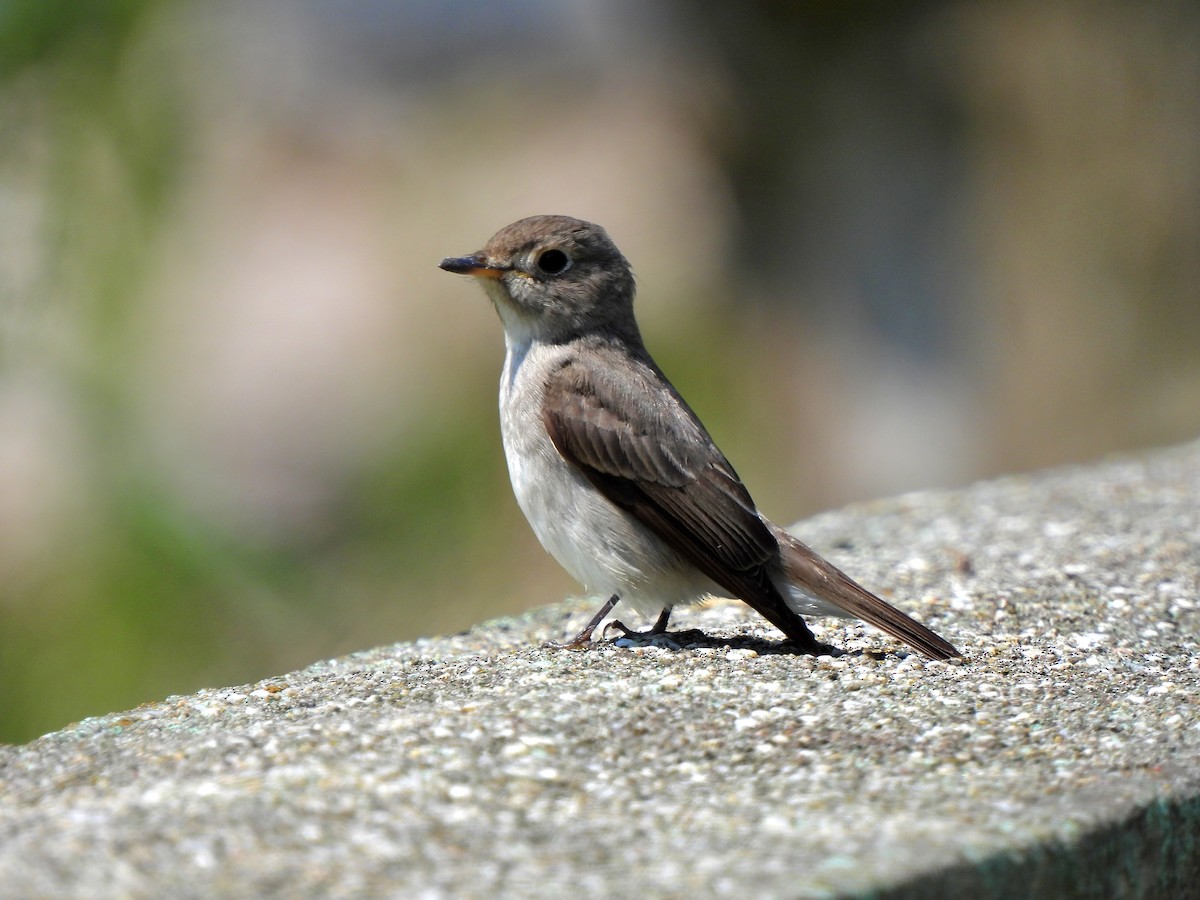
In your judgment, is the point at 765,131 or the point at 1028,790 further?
the point at 765,131

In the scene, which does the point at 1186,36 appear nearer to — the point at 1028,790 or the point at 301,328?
the point at 301,328

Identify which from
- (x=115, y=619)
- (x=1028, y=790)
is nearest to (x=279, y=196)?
(x=115, y=619)

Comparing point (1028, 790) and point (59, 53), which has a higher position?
point (59, 53)

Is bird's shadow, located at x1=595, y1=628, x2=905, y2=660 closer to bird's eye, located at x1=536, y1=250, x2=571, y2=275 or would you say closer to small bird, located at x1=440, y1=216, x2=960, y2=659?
small bird, located at x1=440, y1=216, x2=960, y2=659

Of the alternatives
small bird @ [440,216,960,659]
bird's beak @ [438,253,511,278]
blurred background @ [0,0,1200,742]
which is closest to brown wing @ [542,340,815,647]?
small bird @ [440,216,960,659]

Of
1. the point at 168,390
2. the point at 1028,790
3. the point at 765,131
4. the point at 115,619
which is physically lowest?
the point at 115,619

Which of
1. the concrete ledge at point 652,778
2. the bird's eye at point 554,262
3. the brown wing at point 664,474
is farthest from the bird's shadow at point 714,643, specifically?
the bird's eye at point 554,262

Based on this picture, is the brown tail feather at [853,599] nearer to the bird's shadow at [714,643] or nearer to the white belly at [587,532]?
the bird's shadow at [714,643]

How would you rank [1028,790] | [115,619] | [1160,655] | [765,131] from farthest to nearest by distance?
[765,131]
[115,619]
[1160,655]
[1028,790]

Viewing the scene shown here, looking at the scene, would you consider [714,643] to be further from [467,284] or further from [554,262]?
[467,284]
